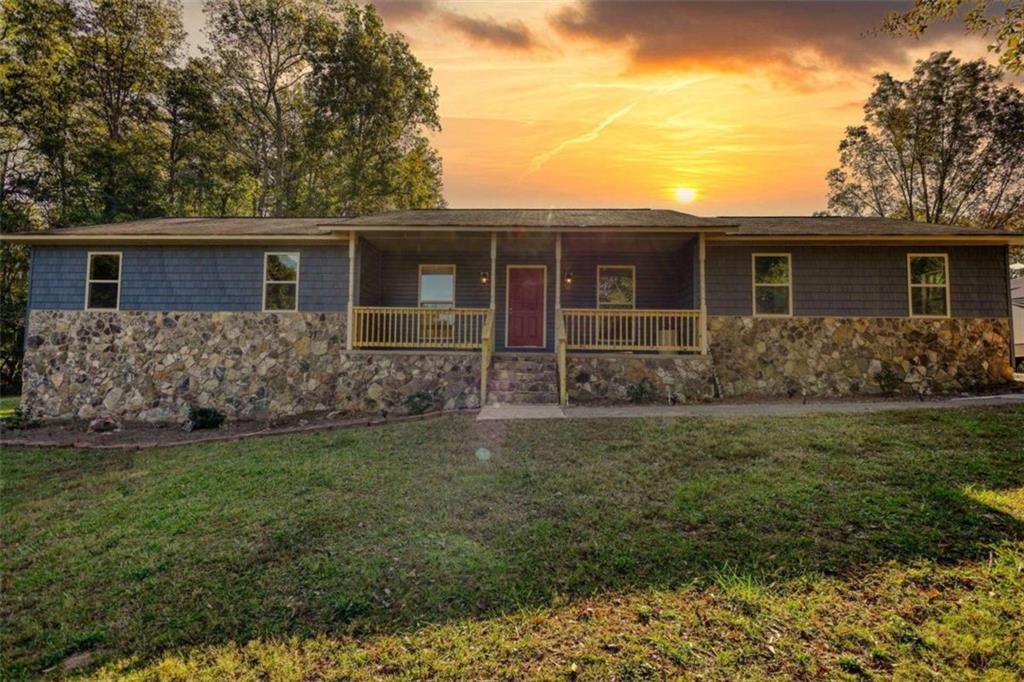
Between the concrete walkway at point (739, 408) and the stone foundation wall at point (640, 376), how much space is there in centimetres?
57

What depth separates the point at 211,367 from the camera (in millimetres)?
10656

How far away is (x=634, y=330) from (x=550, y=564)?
750cm

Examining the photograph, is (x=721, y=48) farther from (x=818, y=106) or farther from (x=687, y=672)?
(x=687, y=672)

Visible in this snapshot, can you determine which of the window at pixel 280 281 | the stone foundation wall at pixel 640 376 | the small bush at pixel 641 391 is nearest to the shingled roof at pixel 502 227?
the window at pixel 280 281

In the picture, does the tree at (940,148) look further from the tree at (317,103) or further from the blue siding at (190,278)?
the blue siding at (190,278)

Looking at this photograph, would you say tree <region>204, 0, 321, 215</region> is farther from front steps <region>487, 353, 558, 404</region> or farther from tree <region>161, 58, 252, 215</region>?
front steps <region>487, 353, 558, 404</region>

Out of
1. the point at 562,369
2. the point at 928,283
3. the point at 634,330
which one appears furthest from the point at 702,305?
the point at 928,283

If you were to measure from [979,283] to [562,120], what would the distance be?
1012 cm

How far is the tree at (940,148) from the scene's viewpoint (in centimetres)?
2003

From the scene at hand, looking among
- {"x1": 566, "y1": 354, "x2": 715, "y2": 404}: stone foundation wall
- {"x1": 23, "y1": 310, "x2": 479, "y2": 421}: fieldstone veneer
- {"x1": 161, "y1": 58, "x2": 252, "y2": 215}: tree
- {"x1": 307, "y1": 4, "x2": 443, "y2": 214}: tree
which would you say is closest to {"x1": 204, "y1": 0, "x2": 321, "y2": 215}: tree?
{"x1": 161, "y1": 58, "x2": 252, "y2": 215}: tree

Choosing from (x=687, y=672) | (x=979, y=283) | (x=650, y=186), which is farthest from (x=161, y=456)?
(x=979, y=283)

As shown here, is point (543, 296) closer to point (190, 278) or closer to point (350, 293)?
point (350, 293)

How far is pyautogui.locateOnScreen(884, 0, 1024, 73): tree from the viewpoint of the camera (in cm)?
471

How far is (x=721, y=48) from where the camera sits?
8.96 m
